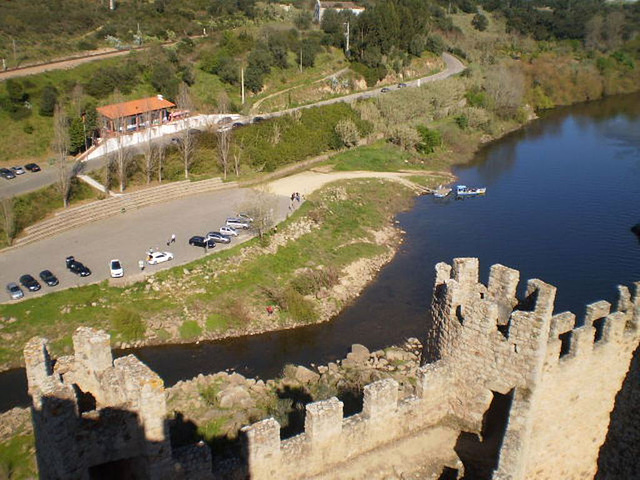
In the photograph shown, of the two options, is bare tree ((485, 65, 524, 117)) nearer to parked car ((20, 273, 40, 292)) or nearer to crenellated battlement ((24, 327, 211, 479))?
parked car ((20, 273, 40, 292))

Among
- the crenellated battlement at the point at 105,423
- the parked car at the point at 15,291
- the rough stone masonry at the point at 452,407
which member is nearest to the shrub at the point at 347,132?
the parked car at the point at 15,291

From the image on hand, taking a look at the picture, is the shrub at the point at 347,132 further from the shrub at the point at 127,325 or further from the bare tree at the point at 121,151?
the shrub at the point at 127,325

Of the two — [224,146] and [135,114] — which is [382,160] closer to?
[224,146]

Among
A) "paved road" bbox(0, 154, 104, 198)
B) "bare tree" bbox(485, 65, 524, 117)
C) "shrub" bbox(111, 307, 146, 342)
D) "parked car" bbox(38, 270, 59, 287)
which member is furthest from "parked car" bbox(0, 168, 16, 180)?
"bare tree" bbox(485, 65, 524, 117)

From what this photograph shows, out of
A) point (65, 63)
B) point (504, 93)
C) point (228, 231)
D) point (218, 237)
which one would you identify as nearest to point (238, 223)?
point (228, 231)

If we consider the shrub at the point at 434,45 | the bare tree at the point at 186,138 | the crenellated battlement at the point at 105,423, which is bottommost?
the bare tree at the point at 186,138

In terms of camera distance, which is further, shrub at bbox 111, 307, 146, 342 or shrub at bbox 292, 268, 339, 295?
shrub at bbox 292, 268, 339, 295

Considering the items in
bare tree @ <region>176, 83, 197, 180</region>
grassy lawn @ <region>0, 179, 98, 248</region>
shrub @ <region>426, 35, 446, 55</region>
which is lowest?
grassy lawn @ <region>0, 179, 98, 248</region>

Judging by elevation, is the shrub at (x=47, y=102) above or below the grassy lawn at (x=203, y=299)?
above
